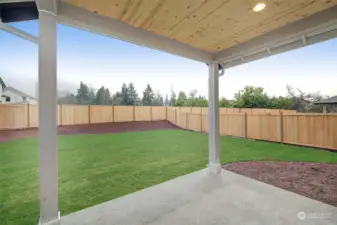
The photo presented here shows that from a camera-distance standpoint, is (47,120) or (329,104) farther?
(329,104)

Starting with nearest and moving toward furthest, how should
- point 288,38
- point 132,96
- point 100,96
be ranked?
point 288,38, point 100,96, point 132,96

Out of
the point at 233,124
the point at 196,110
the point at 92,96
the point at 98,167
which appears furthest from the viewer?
the point at 196,110

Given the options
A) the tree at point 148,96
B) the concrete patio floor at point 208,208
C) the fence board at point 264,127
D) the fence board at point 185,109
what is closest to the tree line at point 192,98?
the tree at point 148,96

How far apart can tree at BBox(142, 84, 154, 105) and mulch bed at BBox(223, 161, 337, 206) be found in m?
7.02

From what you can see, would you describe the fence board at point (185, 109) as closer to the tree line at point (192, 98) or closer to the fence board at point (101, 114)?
the tree line at point (192, 98)

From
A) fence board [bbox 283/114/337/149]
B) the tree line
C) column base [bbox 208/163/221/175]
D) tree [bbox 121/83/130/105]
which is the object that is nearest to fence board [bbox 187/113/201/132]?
the tree line

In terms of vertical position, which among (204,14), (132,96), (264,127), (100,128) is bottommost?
(100,128)

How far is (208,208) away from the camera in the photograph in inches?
78.7

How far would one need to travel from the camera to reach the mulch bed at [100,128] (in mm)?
5323

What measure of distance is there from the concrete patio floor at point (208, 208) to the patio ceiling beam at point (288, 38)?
1881 millimetres

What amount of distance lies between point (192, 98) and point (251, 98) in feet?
10.6

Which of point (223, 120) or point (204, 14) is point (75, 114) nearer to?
point (223, 120)

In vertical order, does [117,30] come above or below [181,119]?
above

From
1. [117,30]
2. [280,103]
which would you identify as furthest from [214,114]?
[280,103]
